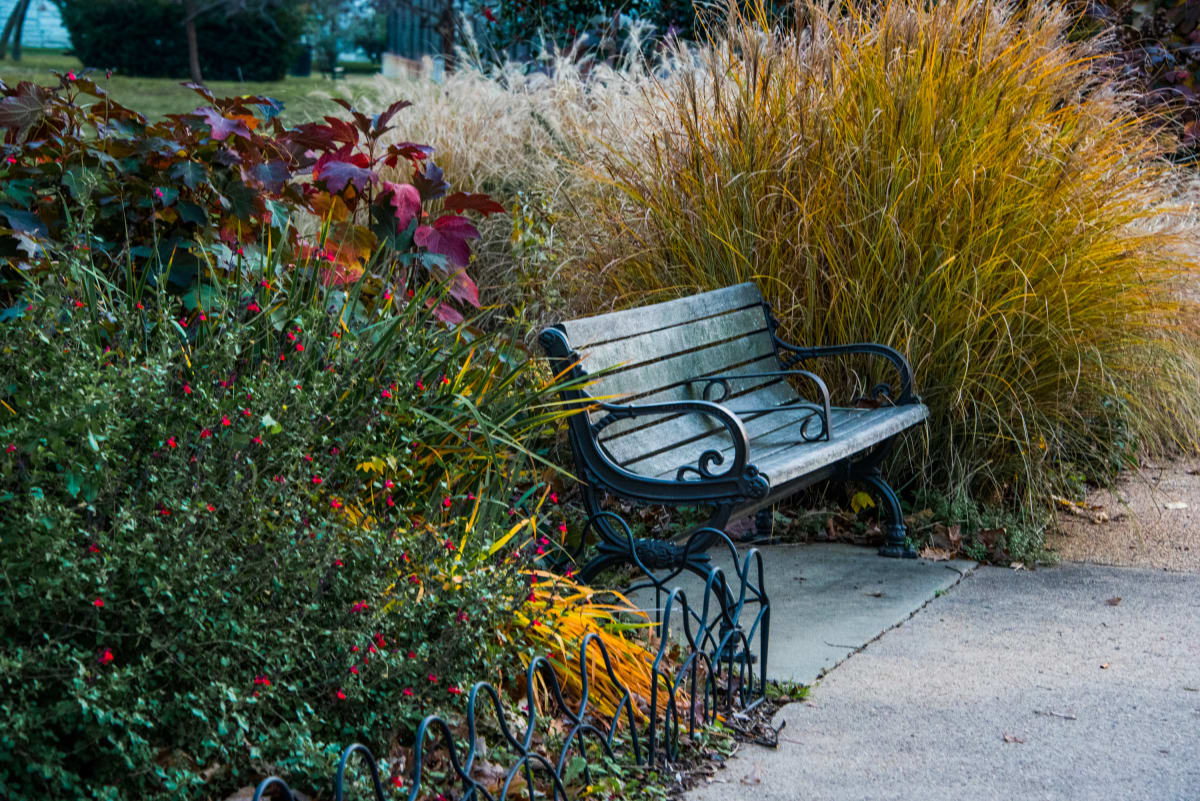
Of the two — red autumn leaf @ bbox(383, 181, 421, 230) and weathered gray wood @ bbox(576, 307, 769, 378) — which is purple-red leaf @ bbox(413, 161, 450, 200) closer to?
red autumn leaf @ bbox(383, 181, 421, 230)

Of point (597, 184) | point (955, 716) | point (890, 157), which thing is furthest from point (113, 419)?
point (597, 184)

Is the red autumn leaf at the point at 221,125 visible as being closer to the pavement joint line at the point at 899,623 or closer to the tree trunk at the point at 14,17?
the pavement joint line at the point at 899,623

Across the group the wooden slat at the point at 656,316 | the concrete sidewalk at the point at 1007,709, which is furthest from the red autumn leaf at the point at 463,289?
the concrete sidewalk at the point at 1007,709

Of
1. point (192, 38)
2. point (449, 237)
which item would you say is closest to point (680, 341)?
point (449, 237)

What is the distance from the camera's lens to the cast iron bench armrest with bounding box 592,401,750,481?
3.45 meters

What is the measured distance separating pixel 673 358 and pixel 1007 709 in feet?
5.31

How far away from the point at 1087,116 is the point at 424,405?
347cm

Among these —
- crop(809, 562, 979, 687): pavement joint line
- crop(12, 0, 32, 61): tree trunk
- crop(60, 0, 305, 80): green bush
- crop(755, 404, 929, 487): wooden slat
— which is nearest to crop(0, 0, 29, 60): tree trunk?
crop(12, 0, 32, 61): tree trunk

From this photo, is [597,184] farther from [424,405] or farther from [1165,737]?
[1165,737]

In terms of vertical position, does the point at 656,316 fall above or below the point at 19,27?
below

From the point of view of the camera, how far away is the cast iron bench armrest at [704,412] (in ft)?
11.3

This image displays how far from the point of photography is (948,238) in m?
4.88

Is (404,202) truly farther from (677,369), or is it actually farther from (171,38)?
(171,38)

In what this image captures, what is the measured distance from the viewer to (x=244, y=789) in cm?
230
